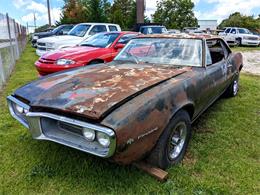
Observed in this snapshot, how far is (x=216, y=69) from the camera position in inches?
154

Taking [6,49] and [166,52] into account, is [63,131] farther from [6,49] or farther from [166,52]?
[6,49]

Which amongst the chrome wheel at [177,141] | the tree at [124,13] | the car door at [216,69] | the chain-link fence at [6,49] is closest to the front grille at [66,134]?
the chrome wheel at [177,141]

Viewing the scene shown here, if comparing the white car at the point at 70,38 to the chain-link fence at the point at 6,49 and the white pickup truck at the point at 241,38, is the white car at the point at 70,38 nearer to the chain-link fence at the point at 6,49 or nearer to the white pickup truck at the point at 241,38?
the chain-link fence at the point at 6,49

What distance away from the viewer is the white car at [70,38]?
970cm

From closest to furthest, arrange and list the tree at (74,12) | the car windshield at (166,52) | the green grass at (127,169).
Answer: the green grass at (127,169), the car windshield at (166,52), the tree at (74,12)

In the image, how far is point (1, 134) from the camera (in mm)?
3666

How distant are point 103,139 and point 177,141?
3.88 feet

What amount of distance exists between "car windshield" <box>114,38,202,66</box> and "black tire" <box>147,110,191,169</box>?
106 cm

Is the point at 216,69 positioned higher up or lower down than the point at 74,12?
lower down

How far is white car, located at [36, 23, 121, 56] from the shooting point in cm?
970

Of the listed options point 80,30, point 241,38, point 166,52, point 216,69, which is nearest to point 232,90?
point 216,69

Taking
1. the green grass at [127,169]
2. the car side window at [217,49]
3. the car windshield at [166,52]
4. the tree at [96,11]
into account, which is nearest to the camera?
the green grass at [127,169]

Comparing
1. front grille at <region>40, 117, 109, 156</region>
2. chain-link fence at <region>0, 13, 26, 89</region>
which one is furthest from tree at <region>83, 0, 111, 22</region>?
front grille at <region>40, 117, 109, 156</region>

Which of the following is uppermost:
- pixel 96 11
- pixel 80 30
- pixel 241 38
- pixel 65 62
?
pixel 96 11
